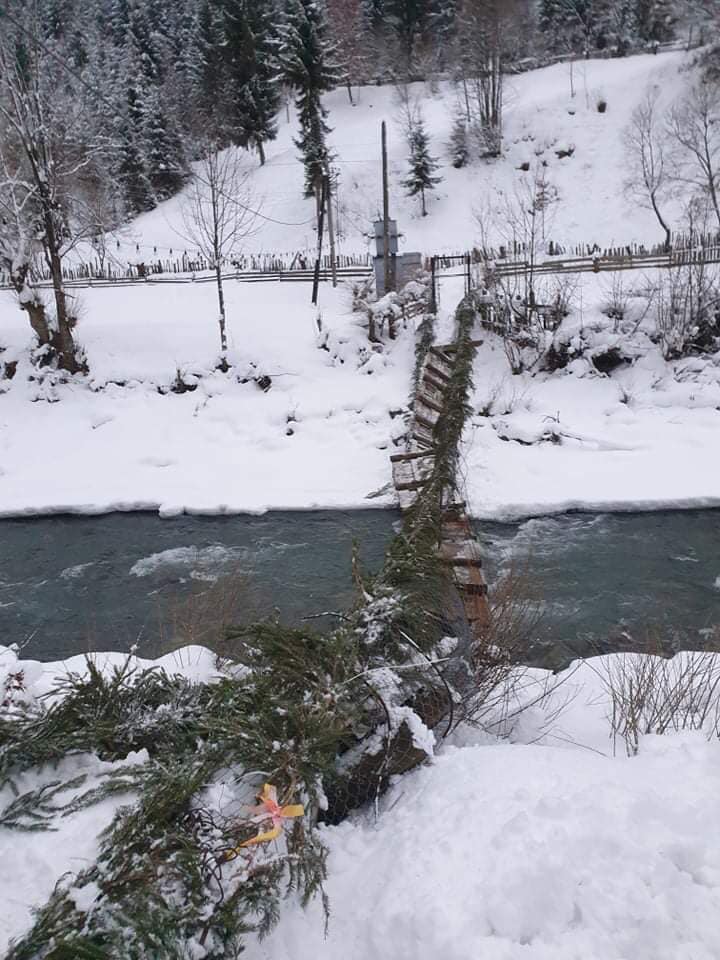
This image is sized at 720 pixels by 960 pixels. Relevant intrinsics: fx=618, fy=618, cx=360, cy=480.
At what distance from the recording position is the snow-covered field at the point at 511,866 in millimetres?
2451

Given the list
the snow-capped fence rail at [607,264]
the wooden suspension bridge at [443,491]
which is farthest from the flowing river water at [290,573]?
the snow-capped fence rail at [607,264]

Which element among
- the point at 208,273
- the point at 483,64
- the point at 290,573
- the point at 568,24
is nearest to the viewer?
the point at 290,573

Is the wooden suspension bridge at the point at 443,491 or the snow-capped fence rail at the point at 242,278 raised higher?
the snow-capped fence rail at the point at 242,278

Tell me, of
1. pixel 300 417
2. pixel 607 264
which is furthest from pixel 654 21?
pixel 300 417

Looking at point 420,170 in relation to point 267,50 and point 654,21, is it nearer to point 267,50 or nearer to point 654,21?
point 267,50

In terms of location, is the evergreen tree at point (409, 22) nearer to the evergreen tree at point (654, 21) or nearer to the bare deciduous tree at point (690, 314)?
the evergreen tree at point (654, 21)

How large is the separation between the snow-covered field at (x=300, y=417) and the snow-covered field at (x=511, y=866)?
28.4 ft

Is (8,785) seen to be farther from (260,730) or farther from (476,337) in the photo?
(476,337)

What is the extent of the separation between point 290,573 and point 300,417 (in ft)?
23.2

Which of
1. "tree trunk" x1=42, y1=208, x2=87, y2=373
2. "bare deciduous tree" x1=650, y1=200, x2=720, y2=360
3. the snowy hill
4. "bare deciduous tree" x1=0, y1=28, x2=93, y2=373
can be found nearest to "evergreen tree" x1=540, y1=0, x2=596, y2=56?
the snowy hill

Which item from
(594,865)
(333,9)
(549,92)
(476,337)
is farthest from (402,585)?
(333,9)

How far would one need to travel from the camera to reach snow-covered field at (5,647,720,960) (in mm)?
2451

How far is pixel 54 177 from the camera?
56.9 feet

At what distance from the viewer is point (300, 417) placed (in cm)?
1633
